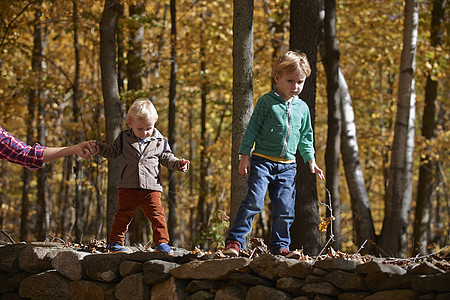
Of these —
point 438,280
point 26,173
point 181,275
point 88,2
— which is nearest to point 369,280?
point 438,280

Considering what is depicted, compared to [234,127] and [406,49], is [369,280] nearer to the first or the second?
[234,127]

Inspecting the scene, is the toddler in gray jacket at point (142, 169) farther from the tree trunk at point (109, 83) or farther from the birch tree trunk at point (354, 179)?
the birch tree trunk at point (354, 179)

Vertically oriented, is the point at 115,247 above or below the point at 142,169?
below

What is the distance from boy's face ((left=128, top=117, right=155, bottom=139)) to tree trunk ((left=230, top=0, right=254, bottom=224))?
951 millimetres

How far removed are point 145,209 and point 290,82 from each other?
172 cm

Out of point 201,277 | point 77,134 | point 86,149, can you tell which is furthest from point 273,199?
point 77,134

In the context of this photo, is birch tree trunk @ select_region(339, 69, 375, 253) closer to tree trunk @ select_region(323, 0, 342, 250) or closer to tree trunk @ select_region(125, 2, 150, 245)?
tree trunk @ select_region(323, 0, 342, 250)

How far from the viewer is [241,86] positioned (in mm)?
5293

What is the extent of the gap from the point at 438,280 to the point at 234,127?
2716 mm

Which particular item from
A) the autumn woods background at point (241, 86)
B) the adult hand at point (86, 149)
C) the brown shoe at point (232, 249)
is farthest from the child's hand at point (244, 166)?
the adult hand at point (86, 149)

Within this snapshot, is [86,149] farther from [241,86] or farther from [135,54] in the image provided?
[135,54]

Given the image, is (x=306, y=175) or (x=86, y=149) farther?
(x=306, y=175)

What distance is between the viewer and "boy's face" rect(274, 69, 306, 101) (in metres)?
4.36

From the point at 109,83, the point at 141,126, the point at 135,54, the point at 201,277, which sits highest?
the point at 135,54
